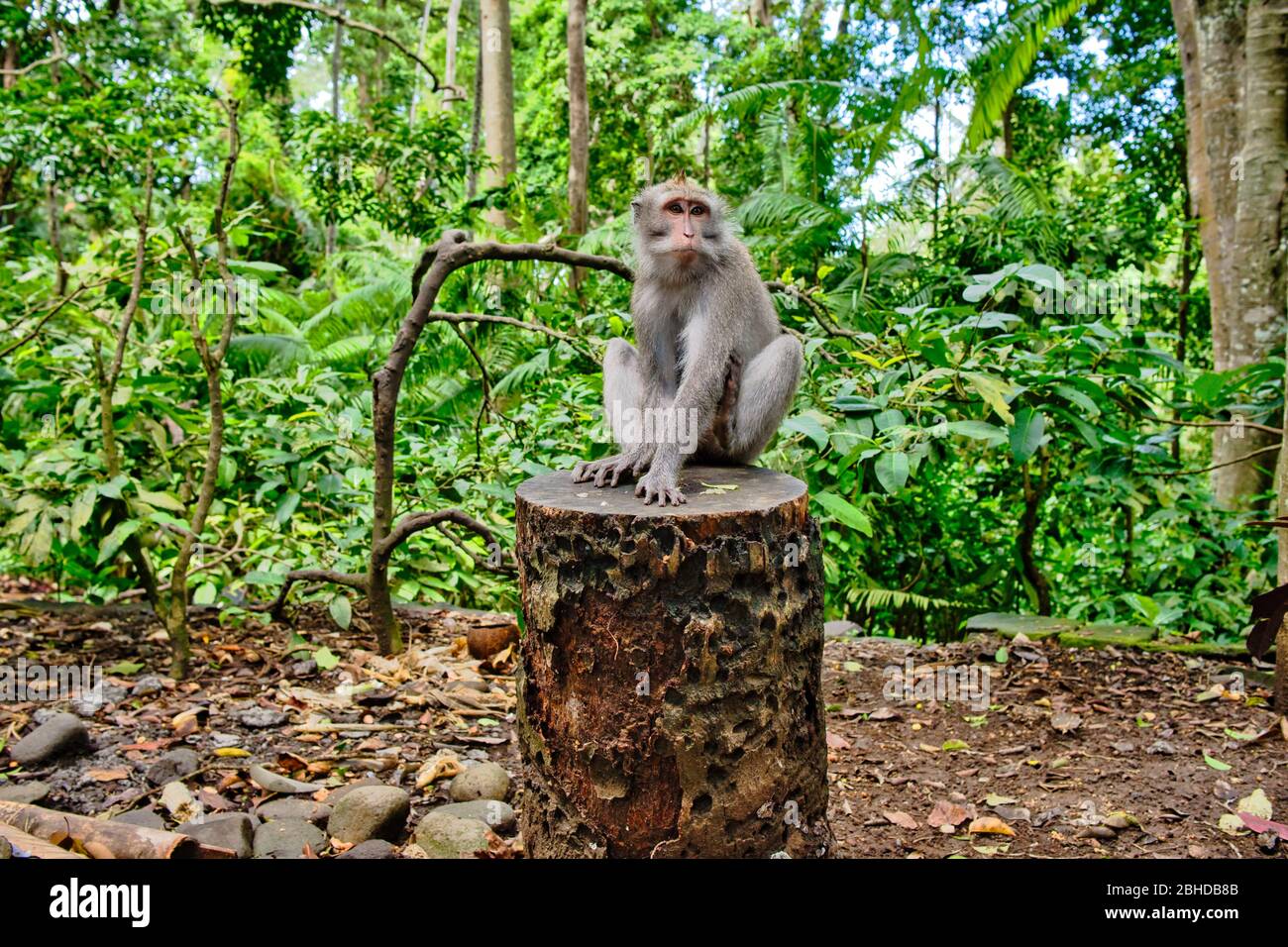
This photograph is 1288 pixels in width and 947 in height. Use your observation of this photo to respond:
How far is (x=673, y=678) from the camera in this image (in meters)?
2.65

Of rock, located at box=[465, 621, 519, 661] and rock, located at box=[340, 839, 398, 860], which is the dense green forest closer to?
rock, located at box=[465, 621, 519, 661]

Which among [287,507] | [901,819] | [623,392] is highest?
[623,392]

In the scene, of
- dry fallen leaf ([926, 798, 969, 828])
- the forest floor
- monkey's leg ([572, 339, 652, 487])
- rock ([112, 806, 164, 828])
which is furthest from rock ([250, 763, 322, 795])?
dry fallen leaf ([926, 798, 969, 828])

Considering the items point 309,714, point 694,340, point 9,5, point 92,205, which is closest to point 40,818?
point 309,714

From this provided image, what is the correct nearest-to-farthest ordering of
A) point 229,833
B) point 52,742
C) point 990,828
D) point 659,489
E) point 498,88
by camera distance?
point 659,489, point 229,833, point 990,828, point 52,742, point 498,88

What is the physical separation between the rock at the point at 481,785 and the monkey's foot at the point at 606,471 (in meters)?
1.25

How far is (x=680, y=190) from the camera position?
4.12 meters

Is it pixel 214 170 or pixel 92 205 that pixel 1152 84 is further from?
pixel 214 170

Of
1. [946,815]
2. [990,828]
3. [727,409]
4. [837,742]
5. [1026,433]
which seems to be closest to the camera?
[990,828]

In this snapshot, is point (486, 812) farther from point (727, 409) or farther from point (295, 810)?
point (727, 409)

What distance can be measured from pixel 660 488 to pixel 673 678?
641 millimetres

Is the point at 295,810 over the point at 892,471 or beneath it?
beneath

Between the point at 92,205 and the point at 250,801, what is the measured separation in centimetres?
687

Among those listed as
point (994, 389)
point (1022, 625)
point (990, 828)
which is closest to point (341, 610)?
point (990, 828)
